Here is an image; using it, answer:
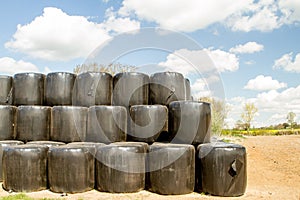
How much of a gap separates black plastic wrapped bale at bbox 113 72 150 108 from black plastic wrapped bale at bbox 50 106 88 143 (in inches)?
30.9

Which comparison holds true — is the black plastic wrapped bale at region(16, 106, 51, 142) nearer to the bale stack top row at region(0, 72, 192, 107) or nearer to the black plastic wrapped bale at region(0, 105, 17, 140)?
the black plastic wrapped bale at region(0, 105, 17, 140)

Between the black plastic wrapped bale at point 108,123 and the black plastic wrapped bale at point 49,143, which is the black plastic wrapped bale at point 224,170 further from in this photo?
the black plastic wrapped bale at point 49,143

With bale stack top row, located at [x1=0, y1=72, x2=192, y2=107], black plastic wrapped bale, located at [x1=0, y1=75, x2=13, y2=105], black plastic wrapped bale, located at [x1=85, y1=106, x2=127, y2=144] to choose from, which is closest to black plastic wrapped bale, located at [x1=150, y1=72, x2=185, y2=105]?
bale stack top row, located at [x1=0, y1=72, x2=192, y2=107]

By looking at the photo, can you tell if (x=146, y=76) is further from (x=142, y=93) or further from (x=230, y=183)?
(x=230, y=183)

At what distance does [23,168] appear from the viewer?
6.03 metres

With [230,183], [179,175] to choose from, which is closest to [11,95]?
[179,175]

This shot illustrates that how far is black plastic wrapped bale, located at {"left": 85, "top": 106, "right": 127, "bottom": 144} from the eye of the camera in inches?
260

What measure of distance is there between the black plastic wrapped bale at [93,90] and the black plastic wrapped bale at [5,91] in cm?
169

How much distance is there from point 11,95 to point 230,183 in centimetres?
525

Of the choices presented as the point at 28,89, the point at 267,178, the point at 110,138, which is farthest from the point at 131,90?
the point at 267,178

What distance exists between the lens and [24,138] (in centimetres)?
709

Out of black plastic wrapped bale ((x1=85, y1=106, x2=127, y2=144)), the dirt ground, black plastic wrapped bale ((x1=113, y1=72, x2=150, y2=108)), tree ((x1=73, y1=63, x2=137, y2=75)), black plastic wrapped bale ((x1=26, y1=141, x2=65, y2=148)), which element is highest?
tree ((x1=73, y1=63, x2=137, y2=75))

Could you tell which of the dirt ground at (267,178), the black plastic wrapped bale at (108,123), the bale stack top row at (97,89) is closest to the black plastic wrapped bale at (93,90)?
the bale stack top row at (97,89)

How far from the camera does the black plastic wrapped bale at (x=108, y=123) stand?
6613mm
